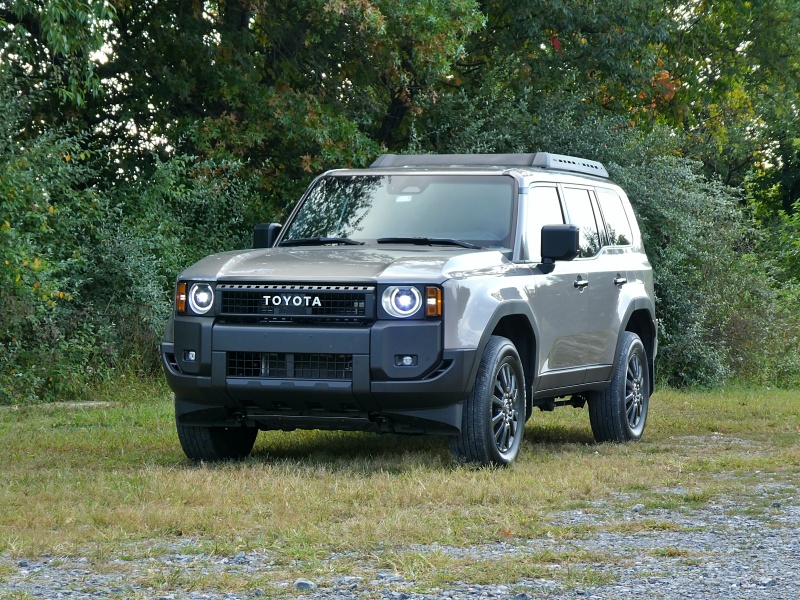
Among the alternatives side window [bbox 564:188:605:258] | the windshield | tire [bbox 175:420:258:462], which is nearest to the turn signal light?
the windshield

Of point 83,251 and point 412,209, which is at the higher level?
point 412,209

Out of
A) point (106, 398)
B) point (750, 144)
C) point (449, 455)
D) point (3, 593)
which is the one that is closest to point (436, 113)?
point (106, 398)

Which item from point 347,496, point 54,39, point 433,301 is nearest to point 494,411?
point 433,301

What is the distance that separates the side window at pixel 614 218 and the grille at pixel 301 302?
3.74 meters

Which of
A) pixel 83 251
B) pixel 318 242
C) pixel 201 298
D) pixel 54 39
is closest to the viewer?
pixel 201 298

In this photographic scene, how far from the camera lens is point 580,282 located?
1021 centimetres

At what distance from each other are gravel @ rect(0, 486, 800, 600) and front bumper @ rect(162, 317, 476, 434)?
168 cm

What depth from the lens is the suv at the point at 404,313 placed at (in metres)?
8.17

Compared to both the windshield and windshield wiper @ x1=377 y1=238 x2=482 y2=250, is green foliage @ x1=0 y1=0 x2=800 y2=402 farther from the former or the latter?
windshield wiper @ x1=377 y1=238 x2=482 y2=250

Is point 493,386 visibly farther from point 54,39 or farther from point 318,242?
point 54,39

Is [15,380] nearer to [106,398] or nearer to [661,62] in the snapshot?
[106,398]

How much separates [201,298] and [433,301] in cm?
151

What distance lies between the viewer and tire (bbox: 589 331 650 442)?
1096 cm

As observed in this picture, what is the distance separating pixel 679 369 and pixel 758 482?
10.8m
